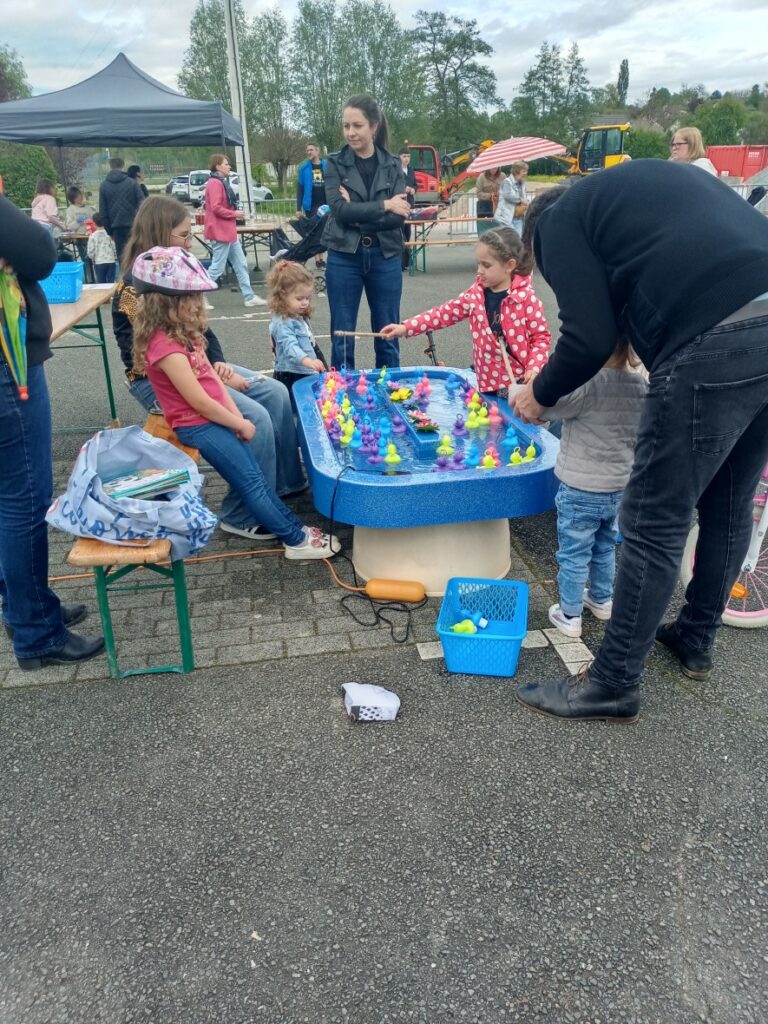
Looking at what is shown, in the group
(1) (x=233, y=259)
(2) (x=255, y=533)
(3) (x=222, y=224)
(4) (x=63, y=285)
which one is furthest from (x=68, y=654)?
(1) (x=233, y=259)

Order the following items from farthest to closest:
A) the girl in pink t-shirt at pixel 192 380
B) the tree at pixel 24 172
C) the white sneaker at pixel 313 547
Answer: the tree at pixel 24 172 → the white sneaker at pixel 313 547 → the girl in pink t-shirt at pixel 192 380

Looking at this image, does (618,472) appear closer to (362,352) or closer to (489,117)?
→ (362,352)

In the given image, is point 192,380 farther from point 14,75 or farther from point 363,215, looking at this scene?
point 14,75

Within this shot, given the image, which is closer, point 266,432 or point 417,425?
point 417,425

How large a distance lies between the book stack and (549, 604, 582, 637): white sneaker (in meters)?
1.60

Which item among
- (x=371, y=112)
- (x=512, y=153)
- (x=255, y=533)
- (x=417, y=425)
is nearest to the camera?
(x=417, y=425)

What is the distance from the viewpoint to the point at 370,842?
2.18 m

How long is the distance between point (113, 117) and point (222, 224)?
8.78 ft

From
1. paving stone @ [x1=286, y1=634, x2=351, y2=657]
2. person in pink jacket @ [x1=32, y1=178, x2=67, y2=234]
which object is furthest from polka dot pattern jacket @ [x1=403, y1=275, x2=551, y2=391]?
person in pink jacket @ [x1=32, y1=178, x2=67, y2=234]

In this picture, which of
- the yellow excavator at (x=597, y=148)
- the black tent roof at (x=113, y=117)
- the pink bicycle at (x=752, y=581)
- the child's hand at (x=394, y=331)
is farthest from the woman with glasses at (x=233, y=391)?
the yellow excavator at (x=597, y=148)

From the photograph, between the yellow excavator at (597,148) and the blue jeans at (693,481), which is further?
the yellow excavator at (597,148)

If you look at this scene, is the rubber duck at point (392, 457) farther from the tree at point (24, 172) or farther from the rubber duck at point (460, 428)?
the tree at point (24, 172)

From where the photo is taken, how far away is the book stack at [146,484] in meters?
2.77

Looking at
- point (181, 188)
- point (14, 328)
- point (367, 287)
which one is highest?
point (181, 188)
